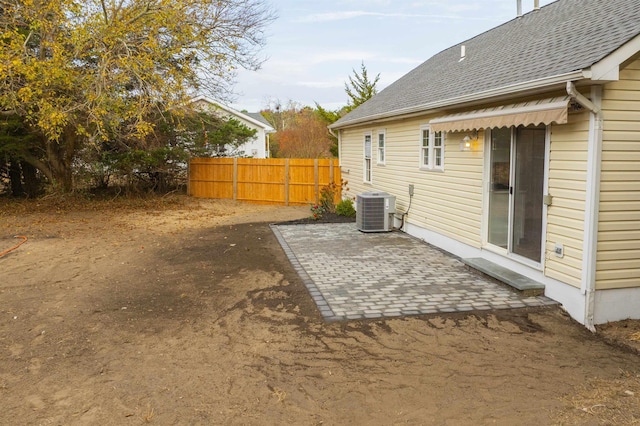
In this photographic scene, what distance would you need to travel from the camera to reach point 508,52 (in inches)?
333

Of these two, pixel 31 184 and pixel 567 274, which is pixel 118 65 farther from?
pixel 567 274

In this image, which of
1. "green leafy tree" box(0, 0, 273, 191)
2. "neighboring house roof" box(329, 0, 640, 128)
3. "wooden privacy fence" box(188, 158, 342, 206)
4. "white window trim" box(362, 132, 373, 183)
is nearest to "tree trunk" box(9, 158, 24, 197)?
"green leafy tree" box(0, 0, 273, 191)

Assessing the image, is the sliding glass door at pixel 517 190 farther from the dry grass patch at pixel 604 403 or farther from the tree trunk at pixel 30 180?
the tree trunk at pixel 30 180

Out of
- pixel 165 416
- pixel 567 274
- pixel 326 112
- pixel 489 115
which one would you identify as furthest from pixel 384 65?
pixel 165 416

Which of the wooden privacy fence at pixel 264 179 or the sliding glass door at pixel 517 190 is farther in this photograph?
the wooden privacy fence at pixel 264 179

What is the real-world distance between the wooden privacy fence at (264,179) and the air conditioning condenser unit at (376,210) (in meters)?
5.49

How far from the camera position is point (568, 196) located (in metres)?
5.51

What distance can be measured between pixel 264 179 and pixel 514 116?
1294 cm

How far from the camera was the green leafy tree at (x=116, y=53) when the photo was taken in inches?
423

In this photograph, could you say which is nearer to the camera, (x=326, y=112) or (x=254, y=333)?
(x=254, y=333)

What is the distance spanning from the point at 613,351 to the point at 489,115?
11.3 feet

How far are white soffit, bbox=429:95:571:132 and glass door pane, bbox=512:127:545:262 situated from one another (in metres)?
0.45

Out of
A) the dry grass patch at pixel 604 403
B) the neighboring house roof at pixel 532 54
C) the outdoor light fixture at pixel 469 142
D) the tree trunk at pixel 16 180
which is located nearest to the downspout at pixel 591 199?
the neighboring house roof at pixel 532 54

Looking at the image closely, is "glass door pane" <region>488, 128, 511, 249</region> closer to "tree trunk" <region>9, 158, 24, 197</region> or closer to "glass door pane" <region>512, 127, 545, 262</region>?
"glass door pane" <region>512, 127, 545, 262</region>
